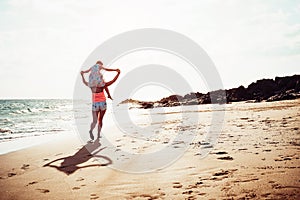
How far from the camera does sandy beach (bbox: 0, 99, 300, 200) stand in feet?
10.4

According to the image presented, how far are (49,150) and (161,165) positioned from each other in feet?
13.6

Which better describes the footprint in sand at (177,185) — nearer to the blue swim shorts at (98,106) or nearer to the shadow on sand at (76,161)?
the shadow on sand at (76,161)

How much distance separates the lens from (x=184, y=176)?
3918 millimetres

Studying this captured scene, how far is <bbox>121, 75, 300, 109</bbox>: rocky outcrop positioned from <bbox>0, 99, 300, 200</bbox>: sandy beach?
17.0m

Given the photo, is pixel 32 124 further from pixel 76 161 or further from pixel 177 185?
pixel 177 185

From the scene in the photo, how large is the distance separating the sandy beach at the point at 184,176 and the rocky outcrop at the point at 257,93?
17009 mm

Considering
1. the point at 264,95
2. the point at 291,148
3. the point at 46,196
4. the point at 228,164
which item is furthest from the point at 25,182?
the point at 264,95

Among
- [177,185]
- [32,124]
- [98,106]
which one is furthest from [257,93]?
[177,185]

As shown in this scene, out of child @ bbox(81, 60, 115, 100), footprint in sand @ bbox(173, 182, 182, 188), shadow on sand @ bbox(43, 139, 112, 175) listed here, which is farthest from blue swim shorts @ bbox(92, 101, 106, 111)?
footprint in sand @ bbox(173, 182, 182, 188)

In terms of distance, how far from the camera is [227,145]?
5.72 m

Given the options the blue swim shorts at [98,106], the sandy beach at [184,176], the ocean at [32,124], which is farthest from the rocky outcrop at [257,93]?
the sandy beach at [184,176]

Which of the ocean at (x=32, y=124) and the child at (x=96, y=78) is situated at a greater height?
the child at (x=96, y=78)

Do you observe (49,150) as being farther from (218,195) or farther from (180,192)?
(218,195)

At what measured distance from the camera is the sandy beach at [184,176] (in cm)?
317
